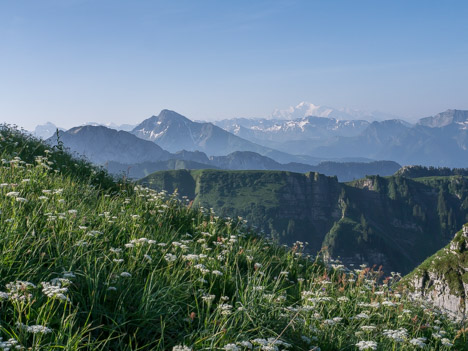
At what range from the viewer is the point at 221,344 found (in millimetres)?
4957

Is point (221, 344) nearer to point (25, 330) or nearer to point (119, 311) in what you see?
point (119, 311)

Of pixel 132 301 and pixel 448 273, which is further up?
pixel 132 301

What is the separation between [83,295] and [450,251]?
441 ft

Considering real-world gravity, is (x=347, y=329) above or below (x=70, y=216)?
below

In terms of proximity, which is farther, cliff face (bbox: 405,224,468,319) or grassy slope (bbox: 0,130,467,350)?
cliff face (bbox: 405,224,468,319)

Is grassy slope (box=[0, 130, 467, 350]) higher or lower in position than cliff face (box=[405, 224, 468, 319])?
higher

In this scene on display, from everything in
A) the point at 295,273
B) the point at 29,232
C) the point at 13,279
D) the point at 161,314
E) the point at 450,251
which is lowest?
the point at 450,251

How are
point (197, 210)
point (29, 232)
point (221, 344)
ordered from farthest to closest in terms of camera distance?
point (197, 210) < point (29, 232) < point (221, 344)

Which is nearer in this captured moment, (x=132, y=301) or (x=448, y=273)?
(x=132, y=301)

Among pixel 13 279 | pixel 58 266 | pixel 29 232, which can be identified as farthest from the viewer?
pixel 29 232

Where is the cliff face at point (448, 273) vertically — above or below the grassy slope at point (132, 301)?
below

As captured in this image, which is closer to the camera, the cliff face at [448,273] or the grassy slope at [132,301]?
the grassy slope at [132,301]

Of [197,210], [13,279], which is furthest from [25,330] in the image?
[197,210]

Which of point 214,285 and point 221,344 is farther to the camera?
point 214,285
